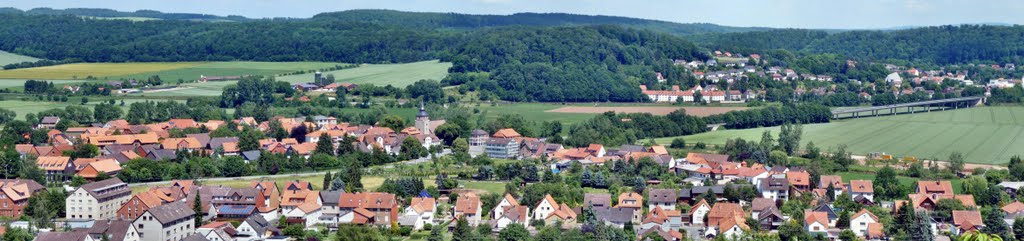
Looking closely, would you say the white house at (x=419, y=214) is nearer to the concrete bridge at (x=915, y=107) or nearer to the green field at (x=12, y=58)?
the concrete bridge at (x=915, y=107)

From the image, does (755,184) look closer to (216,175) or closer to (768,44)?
(216,175)

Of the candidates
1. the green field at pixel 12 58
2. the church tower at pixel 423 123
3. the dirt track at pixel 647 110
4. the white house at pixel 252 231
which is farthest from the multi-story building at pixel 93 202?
the green field at pixel 12 58

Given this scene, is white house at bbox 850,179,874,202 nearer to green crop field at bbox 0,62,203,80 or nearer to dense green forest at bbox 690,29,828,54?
green crop field at bbox 0,62,203,80

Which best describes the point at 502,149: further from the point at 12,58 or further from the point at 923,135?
the point at 12,58

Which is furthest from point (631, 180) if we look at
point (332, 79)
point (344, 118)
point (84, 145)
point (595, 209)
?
point (332, 79)

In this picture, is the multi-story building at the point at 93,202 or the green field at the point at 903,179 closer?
the multi-story building at the point at 93,202

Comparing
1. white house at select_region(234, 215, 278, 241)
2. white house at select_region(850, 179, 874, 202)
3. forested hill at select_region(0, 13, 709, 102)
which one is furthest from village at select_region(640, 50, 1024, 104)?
white house at select_region(234, 215, 278, 241)
